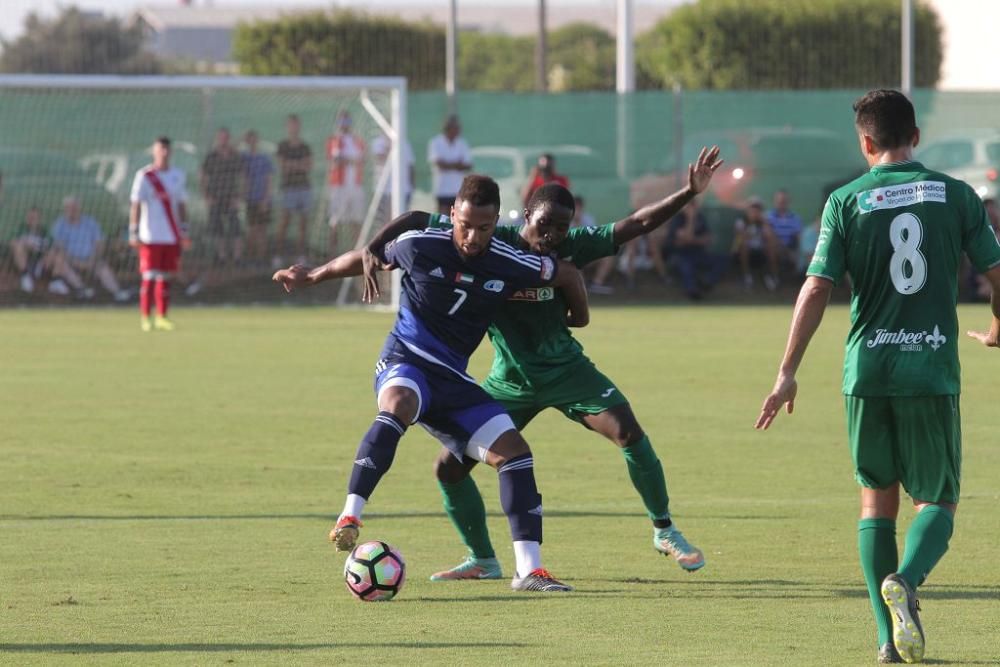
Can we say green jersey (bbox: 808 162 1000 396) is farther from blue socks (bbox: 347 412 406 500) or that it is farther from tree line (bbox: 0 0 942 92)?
tree line (bbox: 0 0 942 92)

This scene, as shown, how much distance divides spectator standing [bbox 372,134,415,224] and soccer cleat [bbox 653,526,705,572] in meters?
18.3

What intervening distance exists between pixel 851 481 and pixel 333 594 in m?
4.27

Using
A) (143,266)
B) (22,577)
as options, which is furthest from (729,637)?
(143,266)

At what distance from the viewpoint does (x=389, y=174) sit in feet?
87.4

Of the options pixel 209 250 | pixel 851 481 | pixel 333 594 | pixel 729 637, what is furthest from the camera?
pixel 209 250

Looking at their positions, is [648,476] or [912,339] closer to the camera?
[912,339]

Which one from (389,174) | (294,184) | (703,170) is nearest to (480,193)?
(703,170)

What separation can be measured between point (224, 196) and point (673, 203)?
64.2ft

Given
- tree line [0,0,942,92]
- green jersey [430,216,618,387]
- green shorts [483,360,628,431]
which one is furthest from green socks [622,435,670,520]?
tree line [0,0,942,92]

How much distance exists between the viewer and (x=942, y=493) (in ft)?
20.1

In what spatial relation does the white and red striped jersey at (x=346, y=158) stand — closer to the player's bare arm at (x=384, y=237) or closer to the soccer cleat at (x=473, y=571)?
the player's bare arm at (x=384, y=237)

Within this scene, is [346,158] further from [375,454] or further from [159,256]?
[375,454]

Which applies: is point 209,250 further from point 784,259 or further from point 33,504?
point 33,504

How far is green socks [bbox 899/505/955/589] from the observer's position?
598 centimetres
